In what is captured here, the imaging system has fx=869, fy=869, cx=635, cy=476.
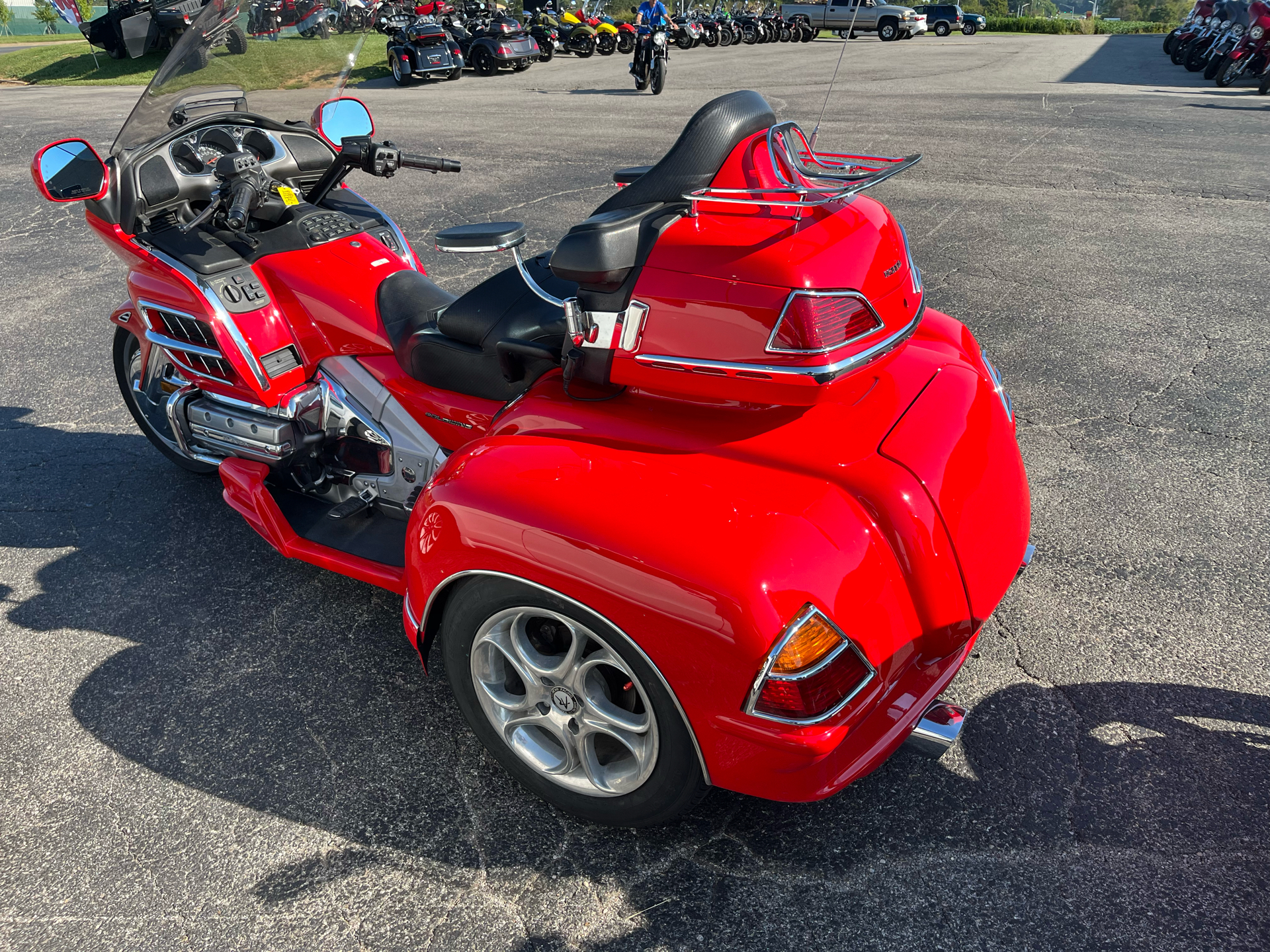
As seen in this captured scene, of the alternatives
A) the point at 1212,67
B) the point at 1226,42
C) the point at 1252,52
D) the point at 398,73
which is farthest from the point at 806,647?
the point at 1226,42

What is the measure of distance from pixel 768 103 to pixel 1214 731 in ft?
7.42

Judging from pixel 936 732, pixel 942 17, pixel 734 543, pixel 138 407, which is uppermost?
pixel 734 543

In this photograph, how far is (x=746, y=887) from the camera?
2188mm

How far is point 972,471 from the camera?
234 cm

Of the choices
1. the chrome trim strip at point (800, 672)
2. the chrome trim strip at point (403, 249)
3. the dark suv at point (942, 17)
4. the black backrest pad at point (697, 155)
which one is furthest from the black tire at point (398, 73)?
the dark suv at point (942, 17)

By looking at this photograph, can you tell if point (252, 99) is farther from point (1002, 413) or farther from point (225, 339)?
point (1002, 413)

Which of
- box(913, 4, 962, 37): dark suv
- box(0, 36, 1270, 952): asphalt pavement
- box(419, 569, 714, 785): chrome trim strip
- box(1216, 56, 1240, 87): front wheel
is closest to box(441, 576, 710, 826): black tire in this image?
box(419, 569, 714, 785): chrome trim strip

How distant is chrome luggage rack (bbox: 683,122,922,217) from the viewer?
2.14m

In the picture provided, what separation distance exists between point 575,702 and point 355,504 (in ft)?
4.68

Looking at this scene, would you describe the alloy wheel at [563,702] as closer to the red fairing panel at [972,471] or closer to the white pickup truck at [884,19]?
the red fairing panel at [972,471]

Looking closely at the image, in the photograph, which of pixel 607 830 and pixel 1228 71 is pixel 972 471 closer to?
pixel 607 830

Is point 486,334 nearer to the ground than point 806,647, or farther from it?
farther from it

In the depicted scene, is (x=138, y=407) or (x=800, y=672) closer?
(x=800, y=672)

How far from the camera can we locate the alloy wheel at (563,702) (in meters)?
2.20
